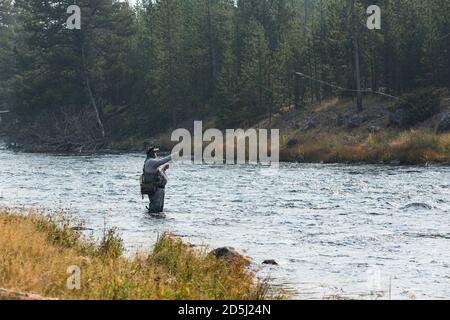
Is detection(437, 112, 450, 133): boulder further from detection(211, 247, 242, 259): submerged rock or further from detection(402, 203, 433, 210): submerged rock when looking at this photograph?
detection(211, 247, 242, 259): submerged rock

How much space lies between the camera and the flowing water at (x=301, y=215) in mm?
12398

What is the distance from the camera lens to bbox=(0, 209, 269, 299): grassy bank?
8.49 metres

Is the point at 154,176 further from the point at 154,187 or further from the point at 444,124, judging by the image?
the point at 444,124

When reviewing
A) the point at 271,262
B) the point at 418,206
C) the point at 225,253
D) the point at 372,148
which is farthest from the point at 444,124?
Result: the point at 225,253

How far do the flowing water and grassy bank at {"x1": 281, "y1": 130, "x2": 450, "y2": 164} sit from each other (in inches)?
94.1

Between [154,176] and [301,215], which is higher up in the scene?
[154,176]

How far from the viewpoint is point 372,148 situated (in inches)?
1548

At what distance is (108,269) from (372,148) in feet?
102

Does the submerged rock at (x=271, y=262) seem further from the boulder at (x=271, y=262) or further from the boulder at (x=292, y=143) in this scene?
the boulder at (x=292, y=143)

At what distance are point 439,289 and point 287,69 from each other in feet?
145

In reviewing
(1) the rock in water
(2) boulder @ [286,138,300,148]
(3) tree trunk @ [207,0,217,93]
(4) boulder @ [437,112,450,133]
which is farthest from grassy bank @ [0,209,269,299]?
(3) tree trunk @ [207,0,217,93]

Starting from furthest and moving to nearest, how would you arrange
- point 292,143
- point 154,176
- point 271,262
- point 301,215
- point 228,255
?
point 292,143 → point 301,215 → point 154,176 → point 271,262 → point 228,255
